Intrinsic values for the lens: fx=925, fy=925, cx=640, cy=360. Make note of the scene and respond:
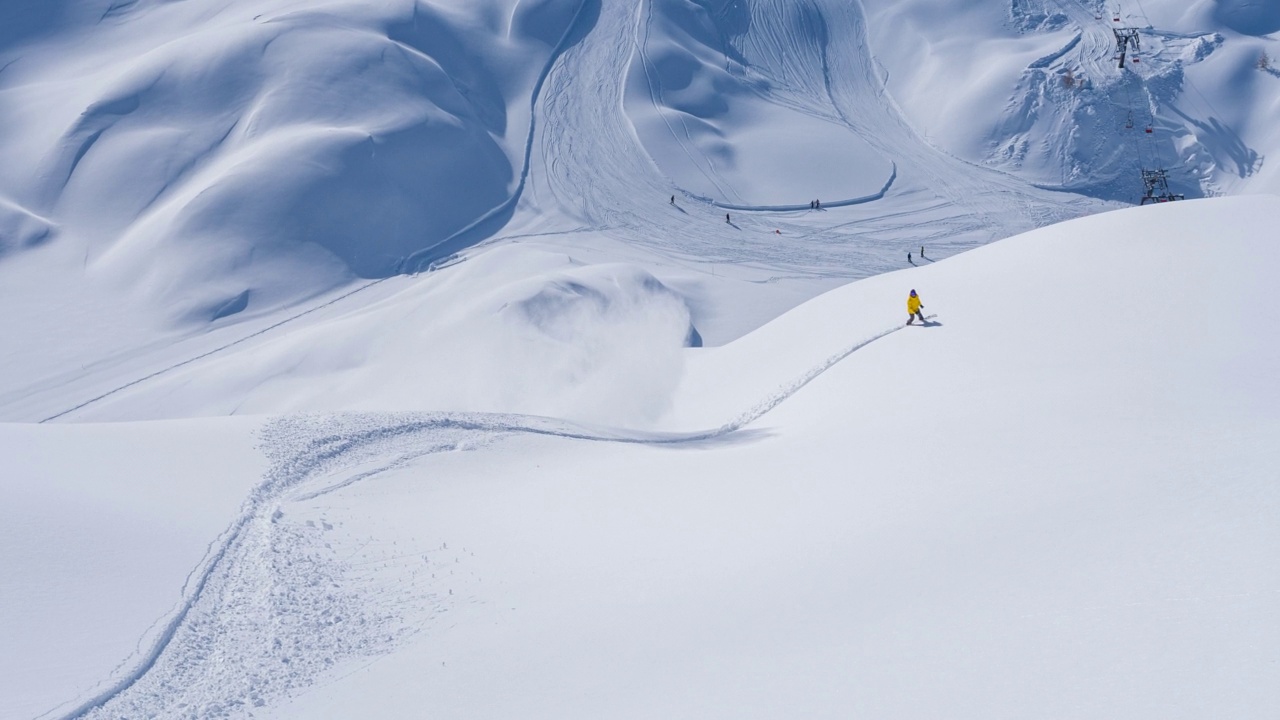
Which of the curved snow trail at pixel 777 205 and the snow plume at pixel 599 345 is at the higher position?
the curved snow trail at pixel 777 205

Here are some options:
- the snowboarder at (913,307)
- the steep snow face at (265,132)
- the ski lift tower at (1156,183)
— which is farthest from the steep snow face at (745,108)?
the snowboarder at (913,307)

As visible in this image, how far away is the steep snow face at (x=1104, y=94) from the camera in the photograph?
4341 centimetres

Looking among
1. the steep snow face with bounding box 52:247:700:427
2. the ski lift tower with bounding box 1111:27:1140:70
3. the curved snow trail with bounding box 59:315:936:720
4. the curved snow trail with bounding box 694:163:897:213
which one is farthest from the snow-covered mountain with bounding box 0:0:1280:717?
the ski lift tower with bounding box 1111:27:1140:70

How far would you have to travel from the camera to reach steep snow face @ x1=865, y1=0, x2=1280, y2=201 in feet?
142

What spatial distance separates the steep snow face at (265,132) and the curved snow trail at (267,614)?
22153 millimetres

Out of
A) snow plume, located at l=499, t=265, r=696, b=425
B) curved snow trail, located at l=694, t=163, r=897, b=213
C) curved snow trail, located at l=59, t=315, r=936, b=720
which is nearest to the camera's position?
curved snow trail, located at l=59, t=315, r=936, b=720

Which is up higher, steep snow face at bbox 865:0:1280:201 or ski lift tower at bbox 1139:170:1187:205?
steep snow face at bbox 865:0:1280:201

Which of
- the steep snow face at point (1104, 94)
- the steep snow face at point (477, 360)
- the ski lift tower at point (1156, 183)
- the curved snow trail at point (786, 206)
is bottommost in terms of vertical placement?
the steep snow face at point (477, 360)

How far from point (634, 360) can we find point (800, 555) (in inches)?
695

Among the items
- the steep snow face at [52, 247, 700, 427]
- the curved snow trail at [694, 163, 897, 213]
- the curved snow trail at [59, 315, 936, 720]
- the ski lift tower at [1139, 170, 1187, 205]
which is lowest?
the curved snow trail at [59, 315, 936, 720]

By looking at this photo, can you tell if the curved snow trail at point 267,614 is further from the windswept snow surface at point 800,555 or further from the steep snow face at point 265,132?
the steep snow face at point 265,132

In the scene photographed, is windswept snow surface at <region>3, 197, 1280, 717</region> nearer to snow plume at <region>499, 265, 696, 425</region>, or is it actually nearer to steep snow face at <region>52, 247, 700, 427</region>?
snow plume at <region>499, 265, 696, 425</region>

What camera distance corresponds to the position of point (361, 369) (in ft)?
89.5

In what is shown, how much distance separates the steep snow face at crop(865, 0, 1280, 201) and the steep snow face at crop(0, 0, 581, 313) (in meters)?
20.3
